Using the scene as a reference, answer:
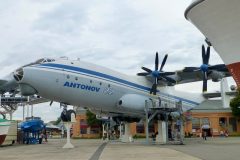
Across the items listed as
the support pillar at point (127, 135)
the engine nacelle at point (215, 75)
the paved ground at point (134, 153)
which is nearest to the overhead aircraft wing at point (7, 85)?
the support pillar at point (127, 135)

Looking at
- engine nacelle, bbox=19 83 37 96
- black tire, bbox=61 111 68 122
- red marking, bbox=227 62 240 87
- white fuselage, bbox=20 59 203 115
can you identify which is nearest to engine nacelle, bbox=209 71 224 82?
white fuselage, bbox=20 59 203 115

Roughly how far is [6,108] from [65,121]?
4487cm

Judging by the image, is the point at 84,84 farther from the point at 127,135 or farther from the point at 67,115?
the point at 127,135

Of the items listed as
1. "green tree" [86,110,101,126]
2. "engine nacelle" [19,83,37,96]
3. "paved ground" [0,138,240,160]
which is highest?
"engine nacelle" [19,83,37,96]

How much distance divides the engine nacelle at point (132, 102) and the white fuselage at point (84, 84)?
1.17ft

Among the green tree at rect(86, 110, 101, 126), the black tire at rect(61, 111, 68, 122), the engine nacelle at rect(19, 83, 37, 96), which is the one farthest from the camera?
the green tree at rect(86, 110, 101, 126)

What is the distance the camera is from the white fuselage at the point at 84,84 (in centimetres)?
2631

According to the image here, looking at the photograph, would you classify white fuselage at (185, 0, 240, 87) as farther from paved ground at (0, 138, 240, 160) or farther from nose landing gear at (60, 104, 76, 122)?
nose landing gear at (60, 104, 76, 122)

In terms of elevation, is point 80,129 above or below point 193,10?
below

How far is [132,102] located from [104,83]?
4.19 metres

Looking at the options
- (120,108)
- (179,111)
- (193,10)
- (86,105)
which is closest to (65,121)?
(86,105)

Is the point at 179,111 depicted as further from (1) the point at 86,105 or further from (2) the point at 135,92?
(1) the point at 86,105

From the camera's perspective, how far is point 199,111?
7281 centimetres

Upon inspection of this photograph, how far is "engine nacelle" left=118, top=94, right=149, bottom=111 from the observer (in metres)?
32.6
